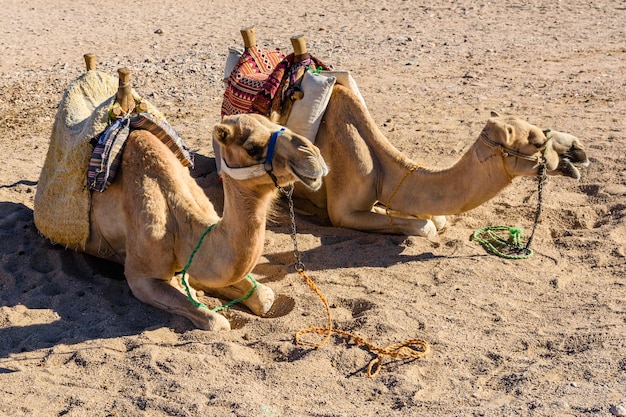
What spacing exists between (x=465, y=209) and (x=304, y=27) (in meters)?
9.03

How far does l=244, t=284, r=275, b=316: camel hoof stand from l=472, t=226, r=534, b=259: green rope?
1980 millimetres

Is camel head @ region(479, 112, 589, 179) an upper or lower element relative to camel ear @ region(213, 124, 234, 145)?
lower

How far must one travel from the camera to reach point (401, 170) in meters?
6.65

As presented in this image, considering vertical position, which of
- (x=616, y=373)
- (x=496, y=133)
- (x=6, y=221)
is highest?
(x=496, y=133)

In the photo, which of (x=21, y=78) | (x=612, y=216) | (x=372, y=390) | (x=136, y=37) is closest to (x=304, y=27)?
(x=136, y=37)

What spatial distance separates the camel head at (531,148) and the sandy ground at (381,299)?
803 mm

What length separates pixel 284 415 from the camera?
422 cm

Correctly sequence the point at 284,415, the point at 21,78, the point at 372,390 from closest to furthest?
the point at 284,415
the point at 372,390
the point at 21,78

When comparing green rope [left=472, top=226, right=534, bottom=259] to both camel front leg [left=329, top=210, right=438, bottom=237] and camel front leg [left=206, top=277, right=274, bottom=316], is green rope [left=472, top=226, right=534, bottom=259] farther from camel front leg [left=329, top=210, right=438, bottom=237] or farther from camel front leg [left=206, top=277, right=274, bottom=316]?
camel front leg [left=206, top=277, right=274, bottom=316]

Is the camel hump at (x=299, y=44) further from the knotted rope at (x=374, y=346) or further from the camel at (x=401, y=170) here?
the knotted rope at (x=374, y=346)

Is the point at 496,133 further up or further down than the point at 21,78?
further up

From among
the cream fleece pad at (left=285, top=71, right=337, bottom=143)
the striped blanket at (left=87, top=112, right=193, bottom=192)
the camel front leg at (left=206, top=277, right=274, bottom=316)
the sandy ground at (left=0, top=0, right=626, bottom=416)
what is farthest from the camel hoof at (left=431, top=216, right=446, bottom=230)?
the striped blanket at (left=87, top=112, right=193, bottom=192)

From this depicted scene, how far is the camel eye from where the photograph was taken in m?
4.43

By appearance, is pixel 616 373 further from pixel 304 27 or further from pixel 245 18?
pixel 245 18
